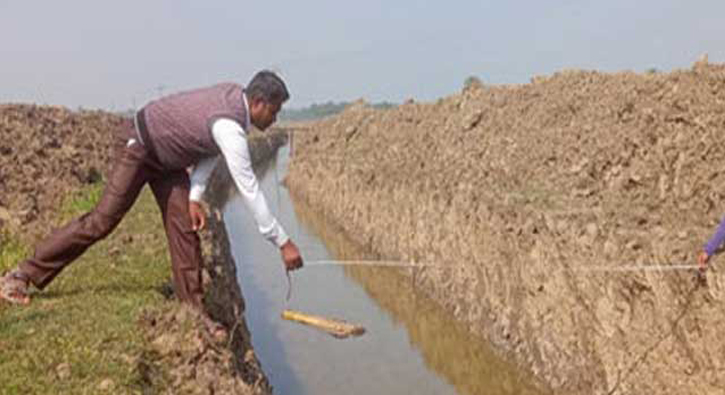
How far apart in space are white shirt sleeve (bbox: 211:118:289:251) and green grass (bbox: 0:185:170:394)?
4.16 ft

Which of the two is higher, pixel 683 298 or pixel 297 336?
pixel 683 298

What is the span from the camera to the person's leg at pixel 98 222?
6605 mm

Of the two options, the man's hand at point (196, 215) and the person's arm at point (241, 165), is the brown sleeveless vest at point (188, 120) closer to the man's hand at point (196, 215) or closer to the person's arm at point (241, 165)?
the person's arm at point (241, 165)

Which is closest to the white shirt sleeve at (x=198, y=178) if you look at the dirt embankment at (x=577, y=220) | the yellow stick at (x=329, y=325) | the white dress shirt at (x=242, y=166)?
the white dress shirt at (x=242, y=166)

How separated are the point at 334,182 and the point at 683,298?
21.1 m

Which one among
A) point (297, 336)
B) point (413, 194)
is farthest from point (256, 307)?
point (413, 194)

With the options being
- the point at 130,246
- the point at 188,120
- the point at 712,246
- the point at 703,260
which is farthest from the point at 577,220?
the point at 188,120

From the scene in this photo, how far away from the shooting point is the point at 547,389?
38.9 ft

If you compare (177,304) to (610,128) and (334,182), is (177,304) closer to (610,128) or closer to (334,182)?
(610,128)

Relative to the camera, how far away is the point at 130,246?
9.97m

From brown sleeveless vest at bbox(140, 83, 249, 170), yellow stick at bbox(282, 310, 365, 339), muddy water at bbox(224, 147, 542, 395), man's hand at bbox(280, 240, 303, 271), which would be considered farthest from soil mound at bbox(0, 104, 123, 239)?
yellow stick at bbox(282, 310, 365, 339)

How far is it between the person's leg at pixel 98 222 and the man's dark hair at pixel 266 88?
1124mm

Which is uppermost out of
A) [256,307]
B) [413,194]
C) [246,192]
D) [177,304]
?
[246,192]

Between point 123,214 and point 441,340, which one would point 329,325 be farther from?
point 123,214
